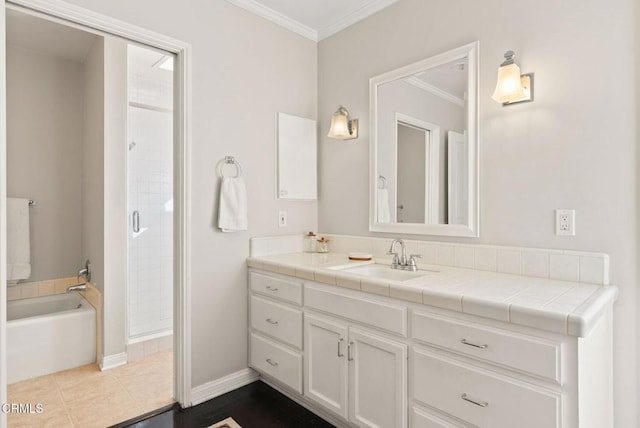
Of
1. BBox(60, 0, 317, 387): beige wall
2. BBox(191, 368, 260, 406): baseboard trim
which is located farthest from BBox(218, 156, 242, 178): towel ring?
BBox(191, 368, 260, 406): baseboard trim

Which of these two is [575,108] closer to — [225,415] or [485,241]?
[485,241]

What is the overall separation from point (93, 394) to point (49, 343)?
631mm

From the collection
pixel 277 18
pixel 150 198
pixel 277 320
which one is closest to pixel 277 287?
pixel 277 320

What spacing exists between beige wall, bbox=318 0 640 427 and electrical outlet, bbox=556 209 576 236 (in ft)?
0.07

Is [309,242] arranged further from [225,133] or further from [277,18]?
[277,18]

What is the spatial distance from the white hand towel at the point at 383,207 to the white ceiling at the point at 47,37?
275 cm

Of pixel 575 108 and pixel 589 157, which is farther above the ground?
pixel 575 108

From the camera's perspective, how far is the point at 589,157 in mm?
1559

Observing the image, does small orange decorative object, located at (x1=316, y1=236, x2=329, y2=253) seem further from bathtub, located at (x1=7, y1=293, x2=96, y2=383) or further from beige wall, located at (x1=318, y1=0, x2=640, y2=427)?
bathtub, located at (x1=7, y1=293, x2=96, y2=383)

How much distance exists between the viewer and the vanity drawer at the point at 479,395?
1.15 meters

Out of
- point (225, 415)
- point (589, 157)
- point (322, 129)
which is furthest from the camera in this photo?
point (322, 129)

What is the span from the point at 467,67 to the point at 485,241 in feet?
3.11

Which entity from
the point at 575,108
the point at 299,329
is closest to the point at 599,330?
the point at 575,108

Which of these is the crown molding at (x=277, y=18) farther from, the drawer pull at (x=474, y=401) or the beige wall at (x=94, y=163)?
the drawer pull at (x=474, y=401)
